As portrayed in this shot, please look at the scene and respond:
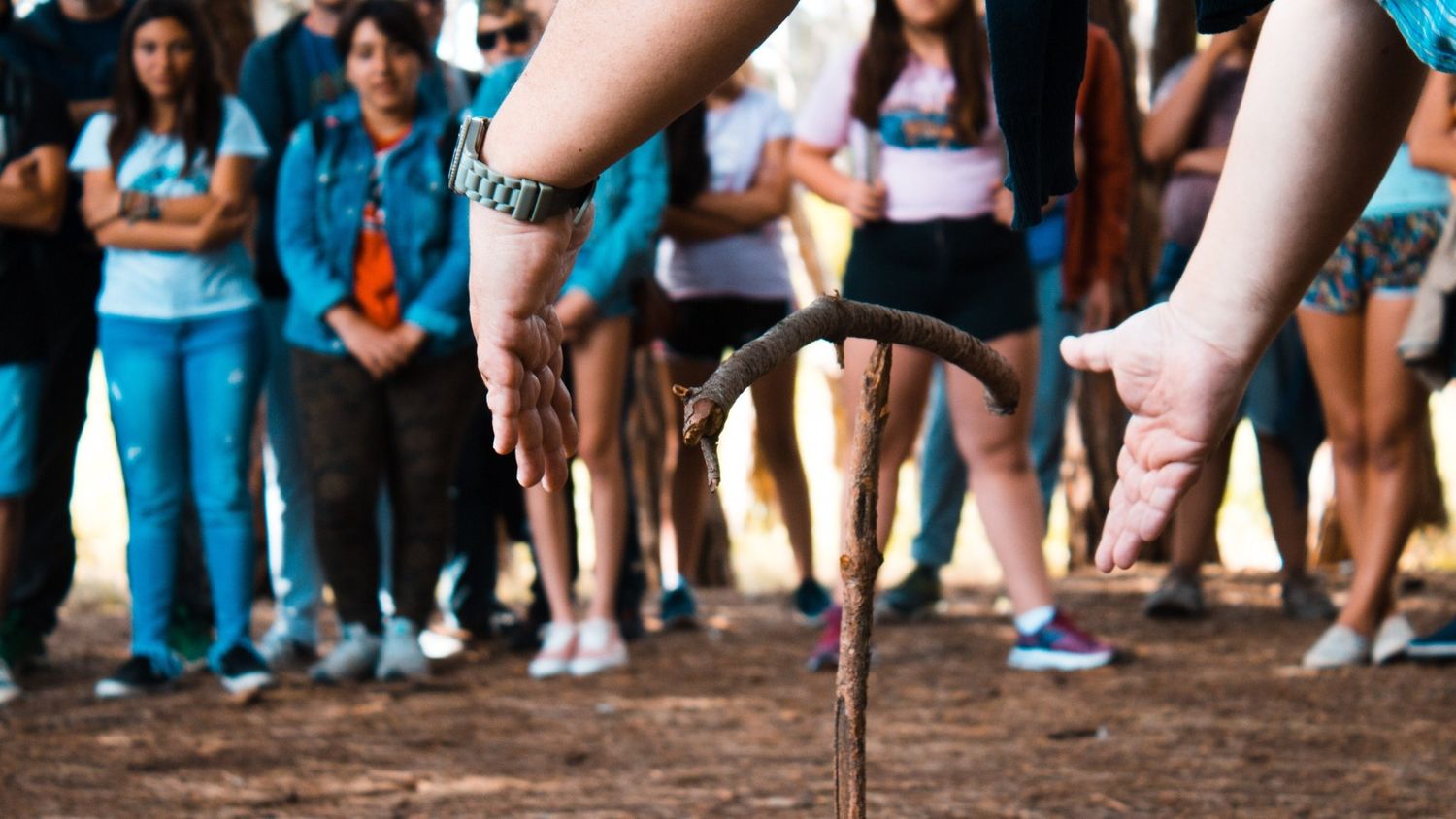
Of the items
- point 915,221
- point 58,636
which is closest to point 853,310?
point 915,221

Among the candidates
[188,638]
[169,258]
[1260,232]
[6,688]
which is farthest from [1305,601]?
[1260,232]

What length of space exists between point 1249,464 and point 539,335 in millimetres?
15656

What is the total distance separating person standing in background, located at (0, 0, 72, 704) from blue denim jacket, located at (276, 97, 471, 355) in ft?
2.19

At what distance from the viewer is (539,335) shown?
1.53m

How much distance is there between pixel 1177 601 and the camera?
5.97m

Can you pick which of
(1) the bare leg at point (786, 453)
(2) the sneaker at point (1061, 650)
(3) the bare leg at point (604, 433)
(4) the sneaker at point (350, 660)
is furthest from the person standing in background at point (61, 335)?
(2) the sneaker at point (1061, 650)

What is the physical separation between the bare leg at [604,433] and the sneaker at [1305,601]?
8.14ft

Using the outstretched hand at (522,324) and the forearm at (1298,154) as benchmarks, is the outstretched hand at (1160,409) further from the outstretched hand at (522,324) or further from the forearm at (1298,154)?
the outstretched hand at (522,324)

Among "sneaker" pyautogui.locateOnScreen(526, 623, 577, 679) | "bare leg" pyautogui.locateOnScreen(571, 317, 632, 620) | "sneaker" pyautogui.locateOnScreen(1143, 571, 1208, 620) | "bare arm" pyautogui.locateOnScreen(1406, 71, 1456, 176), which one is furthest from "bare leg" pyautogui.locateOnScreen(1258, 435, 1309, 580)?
"sneaker" pyautogui.locateOnScreen(526, 623, 577, 679)

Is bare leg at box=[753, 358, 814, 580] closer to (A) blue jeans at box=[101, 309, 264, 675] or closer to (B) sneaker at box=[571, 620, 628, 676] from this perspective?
(B) sneaker at box=[571, 620, 628, 676]

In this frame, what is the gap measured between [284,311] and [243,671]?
1.34 metres

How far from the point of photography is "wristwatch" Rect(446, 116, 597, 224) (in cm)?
143

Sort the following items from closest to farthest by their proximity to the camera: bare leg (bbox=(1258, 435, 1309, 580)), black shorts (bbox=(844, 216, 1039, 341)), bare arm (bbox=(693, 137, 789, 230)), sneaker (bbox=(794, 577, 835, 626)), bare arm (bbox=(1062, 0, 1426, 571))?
bare arm (bbox=(1062, 0, 1426, 571)) < black shorts (bbox=(844, 216, 1039, 341)) < bare arm (bbox=(693, 137, 789, 230)) < bare leg (bbox=(1258, 435, 1309, 580)) < sneaker (bbox=(794, 577, 835, 626))

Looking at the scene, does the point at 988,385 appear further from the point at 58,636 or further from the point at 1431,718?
the point at 58,636
